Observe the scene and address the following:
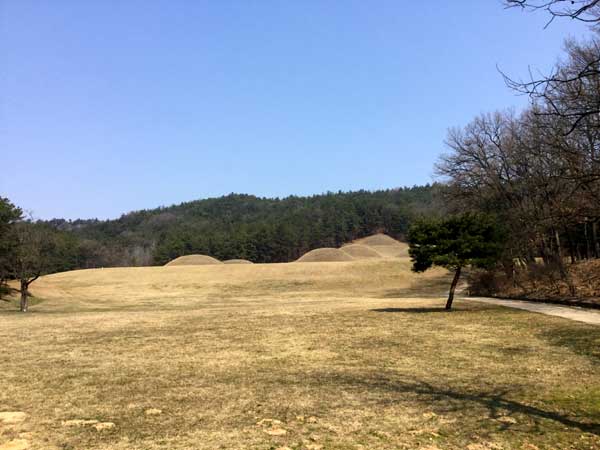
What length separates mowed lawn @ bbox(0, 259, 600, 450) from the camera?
6.46 meters

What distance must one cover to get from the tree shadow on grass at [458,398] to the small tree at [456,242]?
14.0 metres

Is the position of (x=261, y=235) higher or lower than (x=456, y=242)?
higher

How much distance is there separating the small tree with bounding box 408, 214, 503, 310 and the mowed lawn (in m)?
2.85

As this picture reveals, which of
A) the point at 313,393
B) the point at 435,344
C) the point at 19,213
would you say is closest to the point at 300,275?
the point at 19,213

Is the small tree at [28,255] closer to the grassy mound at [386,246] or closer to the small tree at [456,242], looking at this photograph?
the small tree at [456,242]

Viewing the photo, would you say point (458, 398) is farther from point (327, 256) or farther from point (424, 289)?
point (327, 256)

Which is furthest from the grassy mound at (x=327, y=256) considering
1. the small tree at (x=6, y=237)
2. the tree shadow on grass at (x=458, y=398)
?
the tree shadow on grass at (x=458, y=398)

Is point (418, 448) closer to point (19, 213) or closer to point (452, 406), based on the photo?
point (452, 406)

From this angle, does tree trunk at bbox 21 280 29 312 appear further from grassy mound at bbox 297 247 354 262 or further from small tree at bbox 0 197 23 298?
grassy mound at bbox 297 247 354 262

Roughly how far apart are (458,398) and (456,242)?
15.7 m

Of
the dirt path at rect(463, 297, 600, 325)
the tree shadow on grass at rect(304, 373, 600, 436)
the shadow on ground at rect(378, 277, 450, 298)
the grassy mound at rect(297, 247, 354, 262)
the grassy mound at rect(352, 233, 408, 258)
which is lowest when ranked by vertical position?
the shadow on ground at rect(378, 277, 450, 298)

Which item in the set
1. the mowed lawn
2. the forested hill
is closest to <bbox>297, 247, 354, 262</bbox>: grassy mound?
the forested hill

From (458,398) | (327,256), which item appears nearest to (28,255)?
(458,398)

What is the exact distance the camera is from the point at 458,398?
8.27m
